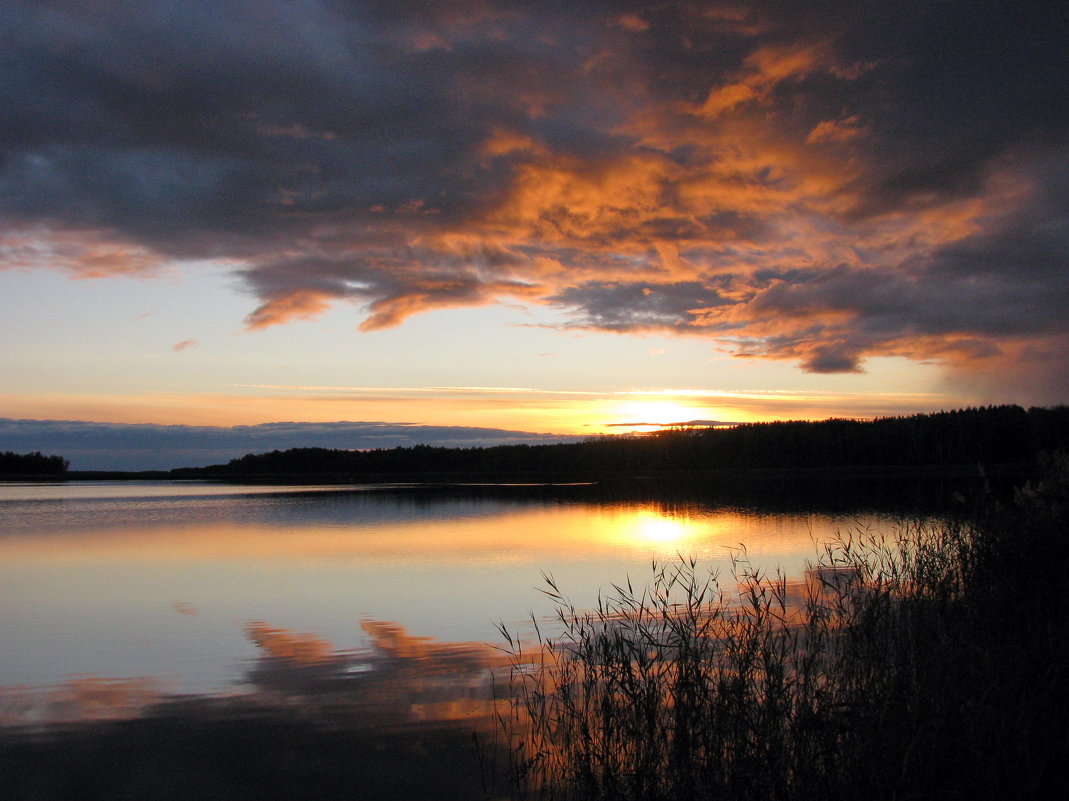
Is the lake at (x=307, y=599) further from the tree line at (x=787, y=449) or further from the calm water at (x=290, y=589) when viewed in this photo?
the tree line at (x=787, y=449)

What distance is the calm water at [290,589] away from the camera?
335 inches

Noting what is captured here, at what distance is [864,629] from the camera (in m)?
7.13

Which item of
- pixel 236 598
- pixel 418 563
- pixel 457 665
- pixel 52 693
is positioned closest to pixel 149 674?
pixel 52 693

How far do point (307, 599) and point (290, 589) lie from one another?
1.24 metres

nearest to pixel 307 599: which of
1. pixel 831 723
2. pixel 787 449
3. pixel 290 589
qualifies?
pixel 290 589

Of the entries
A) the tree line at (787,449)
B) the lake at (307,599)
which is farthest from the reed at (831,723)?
the tree line at (787,449)

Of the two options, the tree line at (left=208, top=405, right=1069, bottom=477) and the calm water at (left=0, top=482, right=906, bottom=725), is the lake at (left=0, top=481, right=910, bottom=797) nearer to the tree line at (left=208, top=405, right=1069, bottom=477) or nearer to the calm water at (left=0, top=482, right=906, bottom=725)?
the calm water at (left=0, top=482, right=906, bottom=725)

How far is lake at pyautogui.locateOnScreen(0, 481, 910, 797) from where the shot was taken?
7.73 meters

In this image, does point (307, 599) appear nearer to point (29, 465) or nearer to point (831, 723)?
point (831, 723)

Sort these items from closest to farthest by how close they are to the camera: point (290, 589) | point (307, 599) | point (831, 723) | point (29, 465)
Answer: point (831, 723), point (307, 599), point (290, 589), point (29, 465)

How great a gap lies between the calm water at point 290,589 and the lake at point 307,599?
5 cm

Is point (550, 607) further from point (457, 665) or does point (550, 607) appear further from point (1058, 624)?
point (1058, 624)

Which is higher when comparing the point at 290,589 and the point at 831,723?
the point at 831,723

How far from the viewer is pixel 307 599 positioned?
1338 cm
